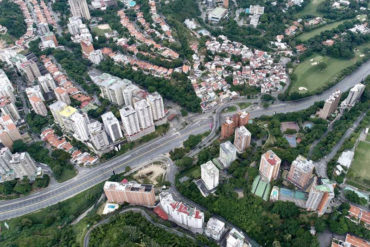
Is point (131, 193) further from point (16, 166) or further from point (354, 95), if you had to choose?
point (354, 95)

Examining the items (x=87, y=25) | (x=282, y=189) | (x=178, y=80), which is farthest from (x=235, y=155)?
(x=87, y=25)

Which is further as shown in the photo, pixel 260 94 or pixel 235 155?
pixel 260 94

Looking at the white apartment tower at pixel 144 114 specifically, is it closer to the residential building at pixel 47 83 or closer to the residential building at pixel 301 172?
the residential building at pixel 47 83

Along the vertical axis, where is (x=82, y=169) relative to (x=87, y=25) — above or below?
below

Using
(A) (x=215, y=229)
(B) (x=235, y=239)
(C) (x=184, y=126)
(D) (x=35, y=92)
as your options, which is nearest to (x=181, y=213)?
(A) (x=215, y=229)

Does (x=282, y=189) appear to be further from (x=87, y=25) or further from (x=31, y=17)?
(x=31, y=17)

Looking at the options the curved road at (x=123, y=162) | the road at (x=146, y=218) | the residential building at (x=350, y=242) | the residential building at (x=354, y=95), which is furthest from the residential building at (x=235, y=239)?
the residential building at (x=354, y=95)

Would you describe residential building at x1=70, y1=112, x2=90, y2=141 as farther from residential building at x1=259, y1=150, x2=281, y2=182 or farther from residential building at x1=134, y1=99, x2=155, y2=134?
residential building at x1=259, y1=150, x2=281, y2=182

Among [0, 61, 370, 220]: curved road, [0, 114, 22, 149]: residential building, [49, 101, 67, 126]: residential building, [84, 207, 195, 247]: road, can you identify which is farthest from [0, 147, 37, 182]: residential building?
[84, 207, 195, 247]: road
